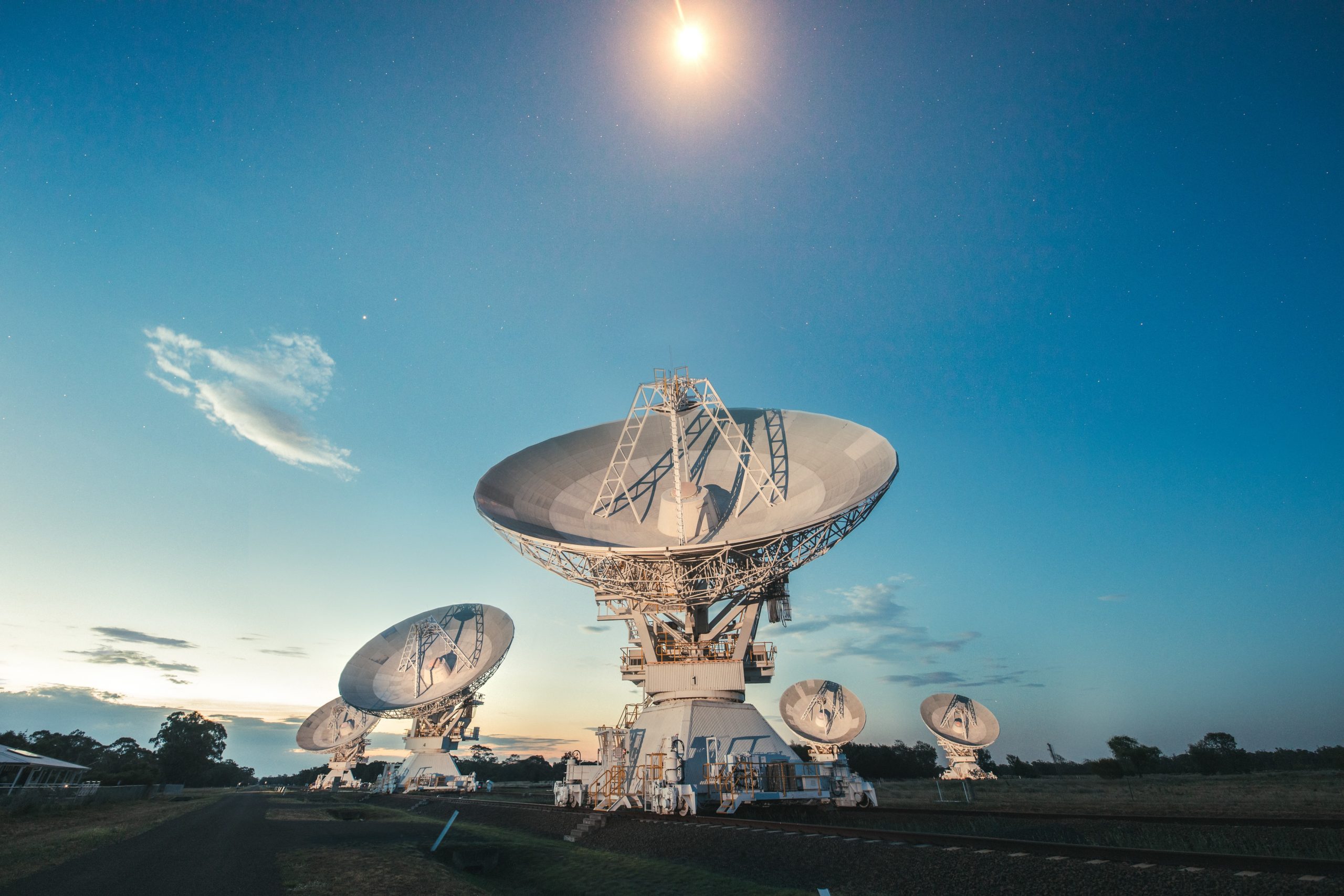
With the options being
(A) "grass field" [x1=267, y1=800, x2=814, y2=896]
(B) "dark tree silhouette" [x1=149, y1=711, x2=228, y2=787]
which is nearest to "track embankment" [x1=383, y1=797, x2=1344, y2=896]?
(A) "grass field" [x1=267, y1=800, x2=814, y2=896]

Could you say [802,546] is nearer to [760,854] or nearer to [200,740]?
[760,854]

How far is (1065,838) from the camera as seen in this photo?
38.2 ft

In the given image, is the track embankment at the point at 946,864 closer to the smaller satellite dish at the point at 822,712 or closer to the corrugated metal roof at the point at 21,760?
the smaller satellite dish at the point at 822,712

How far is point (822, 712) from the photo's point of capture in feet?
138

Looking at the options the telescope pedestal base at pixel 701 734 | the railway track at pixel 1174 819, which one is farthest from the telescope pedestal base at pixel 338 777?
the railway track at pixel 1174 819

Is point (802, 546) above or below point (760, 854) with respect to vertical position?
above

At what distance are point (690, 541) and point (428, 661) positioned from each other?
3206cm

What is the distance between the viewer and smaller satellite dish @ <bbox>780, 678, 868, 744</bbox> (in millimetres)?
41250

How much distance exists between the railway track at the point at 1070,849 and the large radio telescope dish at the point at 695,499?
28.0 feet

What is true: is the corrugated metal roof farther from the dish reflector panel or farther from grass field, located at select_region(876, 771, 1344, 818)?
grass field, located at select_region(876, 771, 1344, 818)

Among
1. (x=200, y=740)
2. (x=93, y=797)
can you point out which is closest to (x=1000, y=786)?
(x=93, y=797)

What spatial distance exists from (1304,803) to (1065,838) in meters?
17.0

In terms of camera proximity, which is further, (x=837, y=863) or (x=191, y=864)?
(x=191, y=864)

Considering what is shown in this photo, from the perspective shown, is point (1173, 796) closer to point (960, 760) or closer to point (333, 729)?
point (960, 760)
